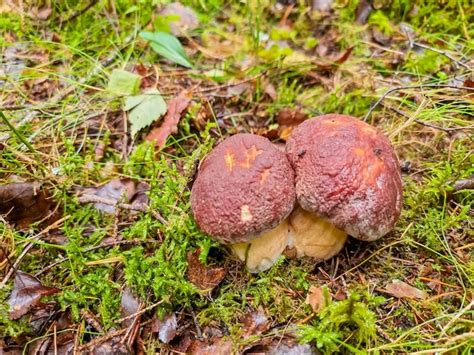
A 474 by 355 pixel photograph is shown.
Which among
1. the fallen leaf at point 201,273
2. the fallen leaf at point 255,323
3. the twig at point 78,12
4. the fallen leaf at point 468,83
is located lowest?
the fallen leaf at point 255,323

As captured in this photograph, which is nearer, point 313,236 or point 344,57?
point 313,236

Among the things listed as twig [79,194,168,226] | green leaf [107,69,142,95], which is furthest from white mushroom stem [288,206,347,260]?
green leaf [107,69,142,95]

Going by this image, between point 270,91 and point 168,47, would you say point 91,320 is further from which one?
point 168,47

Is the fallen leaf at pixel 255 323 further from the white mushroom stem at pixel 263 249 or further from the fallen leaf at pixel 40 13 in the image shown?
the fallen leaf at pixel 40 13

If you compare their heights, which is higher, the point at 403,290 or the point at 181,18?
the point at 181,18

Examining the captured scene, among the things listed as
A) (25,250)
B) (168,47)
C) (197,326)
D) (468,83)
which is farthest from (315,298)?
(168,47)

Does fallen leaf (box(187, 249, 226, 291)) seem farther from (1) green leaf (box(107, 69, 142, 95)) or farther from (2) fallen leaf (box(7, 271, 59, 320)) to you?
(1) green leaf (box(107, 69, 142, 95))

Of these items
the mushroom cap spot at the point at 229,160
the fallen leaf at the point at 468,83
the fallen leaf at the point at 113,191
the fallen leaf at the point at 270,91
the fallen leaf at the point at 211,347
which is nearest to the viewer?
the fallen leaf at the point at 211,347

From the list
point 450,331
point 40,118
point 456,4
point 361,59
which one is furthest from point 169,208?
point 456,4

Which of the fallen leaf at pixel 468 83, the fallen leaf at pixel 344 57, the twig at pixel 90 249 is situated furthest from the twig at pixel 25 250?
the fallen leaf at pixel 468 83
